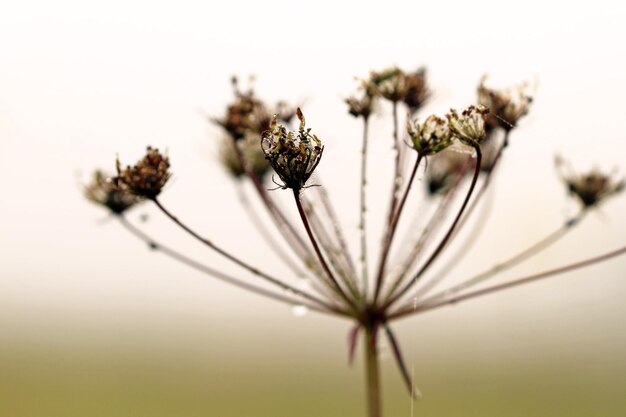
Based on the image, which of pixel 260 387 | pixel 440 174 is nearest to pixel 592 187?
pixel 440 174

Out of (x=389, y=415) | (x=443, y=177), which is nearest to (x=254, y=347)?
(x=389, y=415)

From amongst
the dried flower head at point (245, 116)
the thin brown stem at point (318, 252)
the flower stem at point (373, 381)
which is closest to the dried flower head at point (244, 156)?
the dried flower head at point (245, 116)

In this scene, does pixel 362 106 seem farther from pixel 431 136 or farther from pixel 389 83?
pixel 431 136

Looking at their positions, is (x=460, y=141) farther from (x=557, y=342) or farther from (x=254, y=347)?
(x=254, y=347)

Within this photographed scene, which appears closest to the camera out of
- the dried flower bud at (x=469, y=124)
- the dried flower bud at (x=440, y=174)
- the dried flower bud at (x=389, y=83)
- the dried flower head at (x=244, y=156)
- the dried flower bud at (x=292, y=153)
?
the dried flower bud at (x=292, y=153)

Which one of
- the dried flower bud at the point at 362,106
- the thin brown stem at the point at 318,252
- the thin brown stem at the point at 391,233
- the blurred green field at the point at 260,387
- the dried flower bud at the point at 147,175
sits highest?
the blurred green field at the point at 260,387

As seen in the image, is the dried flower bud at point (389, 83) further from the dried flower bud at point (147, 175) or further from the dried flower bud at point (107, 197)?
the dried flower bud at point (107, 197)
